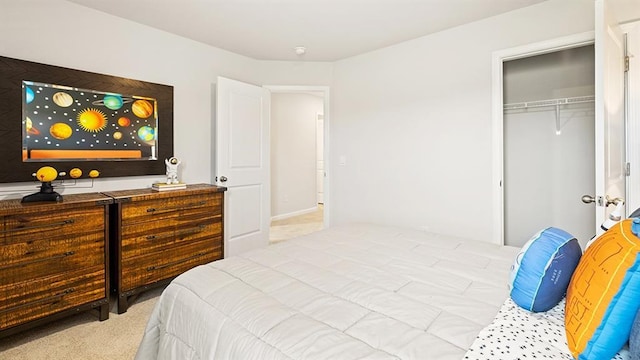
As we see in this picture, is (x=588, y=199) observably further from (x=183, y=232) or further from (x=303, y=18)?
(x=183, y=232)

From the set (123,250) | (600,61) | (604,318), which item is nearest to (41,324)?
(123,250)

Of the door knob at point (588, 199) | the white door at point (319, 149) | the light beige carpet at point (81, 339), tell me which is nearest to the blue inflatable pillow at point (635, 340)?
the door knob at point (588, 199)

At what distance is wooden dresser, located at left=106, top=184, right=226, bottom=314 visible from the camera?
94.3 inches

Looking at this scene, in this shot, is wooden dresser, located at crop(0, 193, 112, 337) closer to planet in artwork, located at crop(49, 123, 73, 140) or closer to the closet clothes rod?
planet in artwork, located at crop(49, 123, 73, 140)

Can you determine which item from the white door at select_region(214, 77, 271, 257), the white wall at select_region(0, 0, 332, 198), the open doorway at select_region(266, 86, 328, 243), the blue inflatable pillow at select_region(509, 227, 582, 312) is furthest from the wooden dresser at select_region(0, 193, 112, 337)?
the open doorway at select_region(266, 86, 328, 243)

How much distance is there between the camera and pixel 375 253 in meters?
1.77

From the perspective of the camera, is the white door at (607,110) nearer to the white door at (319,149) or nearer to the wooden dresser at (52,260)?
the wooden dresser at (52,260)

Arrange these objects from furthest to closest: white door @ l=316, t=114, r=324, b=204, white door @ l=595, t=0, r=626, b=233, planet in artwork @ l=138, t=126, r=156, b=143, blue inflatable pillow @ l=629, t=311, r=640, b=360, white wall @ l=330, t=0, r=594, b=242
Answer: white door @ l=316, t=114, r=324, b=204 < planet in artwork @ l=138, t=126, r=156, b=143 < white wall @ l=330, t=0, r=594, b=242 < white door @ l=595, t=0, r=626, b=233 < blue inflatable pillow @ l=629, t=311, r=640, b=360

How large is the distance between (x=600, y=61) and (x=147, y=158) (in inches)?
138

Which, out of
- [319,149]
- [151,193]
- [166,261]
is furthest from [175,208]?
[319,149]

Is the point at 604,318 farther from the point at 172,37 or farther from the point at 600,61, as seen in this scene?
the point at 172,37

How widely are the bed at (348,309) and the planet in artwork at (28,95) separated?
2015mm

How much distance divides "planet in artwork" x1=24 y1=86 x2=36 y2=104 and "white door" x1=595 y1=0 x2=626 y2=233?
377 centimetres

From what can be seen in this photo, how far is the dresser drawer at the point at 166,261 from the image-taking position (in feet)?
8.02
